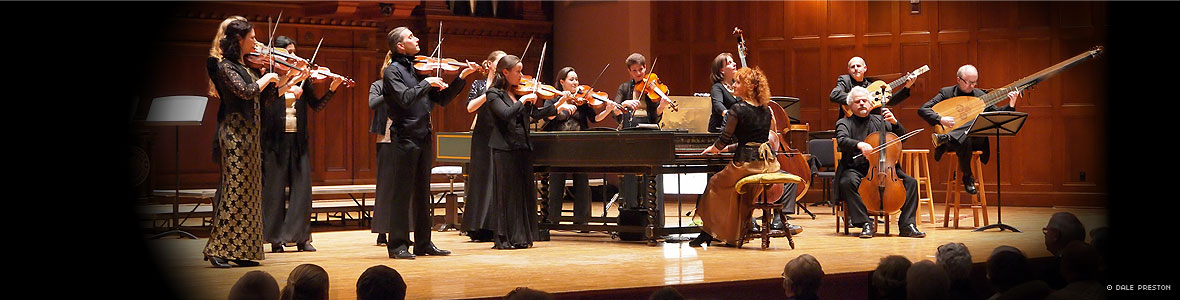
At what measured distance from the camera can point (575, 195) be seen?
8.84 meters

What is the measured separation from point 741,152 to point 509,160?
1390 mm

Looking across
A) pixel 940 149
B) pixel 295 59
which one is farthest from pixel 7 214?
pixel 940 149

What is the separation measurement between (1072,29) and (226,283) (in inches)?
318

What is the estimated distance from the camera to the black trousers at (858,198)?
808 centimetres

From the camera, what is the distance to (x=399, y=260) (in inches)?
259

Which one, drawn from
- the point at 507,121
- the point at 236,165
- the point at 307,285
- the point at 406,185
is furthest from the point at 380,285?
the point at 507,121

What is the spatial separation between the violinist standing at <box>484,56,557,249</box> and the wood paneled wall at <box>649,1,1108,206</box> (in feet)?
17.3

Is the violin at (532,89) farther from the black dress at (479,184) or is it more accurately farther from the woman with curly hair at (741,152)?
the woman with curly hair at (741,152)

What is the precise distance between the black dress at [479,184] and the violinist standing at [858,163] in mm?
2328

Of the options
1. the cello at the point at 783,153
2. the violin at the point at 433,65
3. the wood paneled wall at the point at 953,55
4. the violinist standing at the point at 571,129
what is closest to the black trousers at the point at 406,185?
the violin at the point at 433,65

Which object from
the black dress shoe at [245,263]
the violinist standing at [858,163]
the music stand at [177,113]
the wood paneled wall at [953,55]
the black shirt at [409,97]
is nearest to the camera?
the black dress shoe at [245,263]

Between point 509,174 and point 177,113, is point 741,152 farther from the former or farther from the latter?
point 177,113

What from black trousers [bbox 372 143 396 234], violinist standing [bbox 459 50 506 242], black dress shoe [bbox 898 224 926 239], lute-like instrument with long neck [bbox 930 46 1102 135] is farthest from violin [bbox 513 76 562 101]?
lute-like instrument with long neck [bbox 930 46 1102 135]

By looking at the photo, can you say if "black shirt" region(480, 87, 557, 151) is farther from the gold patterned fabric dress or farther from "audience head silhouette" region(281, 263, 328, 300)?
"audience head silhouette" region(281, 263, 328, 300)
